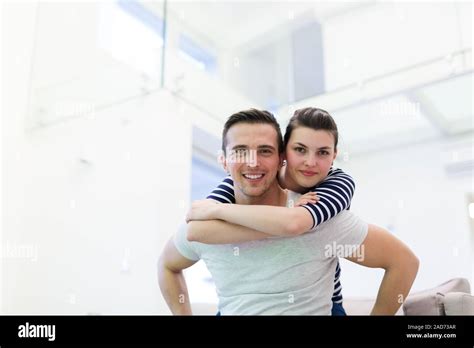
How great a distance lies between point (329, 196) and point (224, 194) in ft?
0.75

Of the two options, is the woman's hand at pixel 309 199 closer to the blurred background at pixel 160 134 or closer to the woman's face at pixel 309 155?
the woman's face at pixel 309 155

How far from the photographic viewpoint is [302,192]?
851 mm

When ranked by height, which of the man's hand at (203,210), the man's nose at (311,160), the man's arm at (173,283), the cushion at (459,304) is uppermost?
the man's nose at (311,160)

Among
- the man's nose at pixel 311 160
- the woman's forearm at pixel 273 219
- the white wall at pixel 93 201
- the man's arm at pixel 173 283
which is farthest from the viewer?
the white wall at pixel 93 201

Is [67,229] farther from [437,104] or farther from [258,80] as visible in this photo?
[437,104]

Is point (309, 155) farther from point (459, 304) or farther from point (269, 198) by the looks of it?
point (459, 304)

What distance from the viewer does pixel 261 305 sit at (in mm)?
786

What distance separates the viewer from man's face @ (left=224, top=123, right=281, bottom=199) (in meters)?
0.81

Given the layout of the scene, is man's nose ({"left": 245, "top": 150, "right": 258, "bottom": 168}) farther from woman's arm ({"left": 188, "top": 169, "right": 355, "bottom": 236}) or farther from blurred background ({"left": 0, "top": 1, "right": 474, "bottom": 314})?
blurred background ({"left": 0, "top": 1, "right": 474, "bottom": 314})

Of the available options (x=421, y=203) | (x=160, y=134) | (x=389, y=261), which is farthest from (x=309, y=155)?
(x=421, y=203)

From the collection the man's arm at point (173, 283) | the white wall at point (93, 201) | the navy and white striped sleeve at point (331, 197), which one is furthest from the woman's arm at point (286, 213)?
the white wall at point (93, 201)

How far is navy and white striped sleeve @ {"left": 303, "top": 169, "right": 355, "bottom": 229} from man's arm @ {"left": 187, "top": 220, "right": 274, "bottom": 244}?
0.09 meters

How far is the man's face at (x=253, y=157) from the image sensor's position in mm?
810
